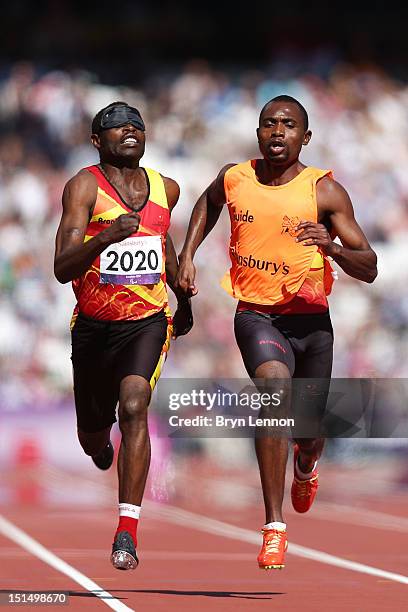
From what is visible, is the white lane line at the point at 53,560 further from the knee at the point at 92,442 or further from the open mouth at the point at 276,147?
the open mouth at the point at 276,147

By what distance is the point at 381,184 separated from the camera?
71.5 feet

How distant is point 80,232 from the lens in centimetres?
773

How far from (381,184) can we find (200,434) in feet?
43.3

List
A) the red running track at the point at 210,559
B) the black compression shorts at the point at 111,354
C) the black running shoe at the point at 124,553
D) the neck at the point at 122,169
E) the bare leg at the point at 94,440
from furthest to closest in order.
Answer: the bare leg at the point at 94,440 → the neck at the point at 122,169 → the black compression shorts at the point at 111,354 → the red running track at the point at 210,559 → the black running shoe at the point at 124,553

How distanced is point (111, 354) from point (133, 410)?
19.7 inches

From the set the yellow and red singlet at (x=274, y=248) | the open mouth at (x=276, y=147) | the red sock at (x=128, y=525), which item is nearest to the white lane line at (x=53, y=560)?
the red sock at (x=128, y=525)

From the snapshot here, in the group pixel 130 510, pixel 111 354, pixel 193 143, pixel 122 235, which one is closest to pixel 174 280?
pixel 111 354

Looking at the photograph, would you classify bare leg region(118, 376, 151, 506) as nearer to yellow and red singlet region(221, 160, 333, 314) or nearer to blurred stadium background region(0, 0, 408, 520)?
yellow and red singlet region(221, 160, 333, 314)

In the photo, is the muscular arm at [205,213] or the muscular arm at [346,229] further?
the muscular arm at [205,213]

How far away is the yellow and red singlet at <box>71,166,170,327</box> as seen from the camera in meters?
7.87

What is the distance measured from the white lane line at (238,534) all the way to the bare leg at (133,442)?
179 centimetres

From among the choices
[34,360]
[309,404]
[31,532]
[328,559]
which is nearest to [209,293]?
[34,360]

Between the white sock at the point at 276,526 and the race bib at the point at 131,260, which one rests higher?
the race bib at the point at 131,260

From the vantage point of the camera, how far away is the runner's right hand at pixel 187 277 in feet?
26.3
